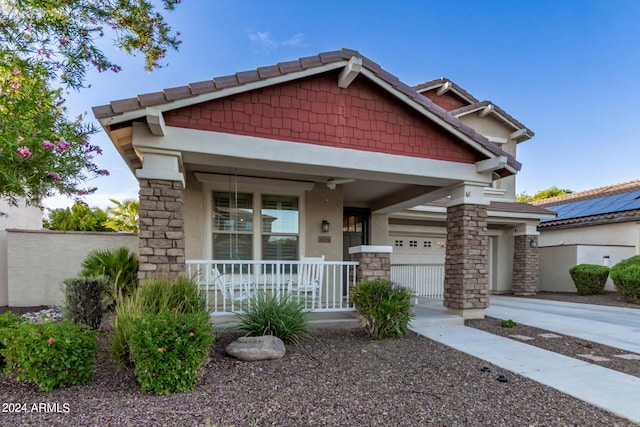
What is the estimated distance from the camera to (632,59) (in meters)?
12.3

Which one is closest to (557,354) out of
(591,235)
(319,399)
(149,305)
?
(319,399)

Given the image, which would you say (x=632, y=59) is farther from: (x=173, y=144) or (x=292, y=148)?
(x=173, y=144)

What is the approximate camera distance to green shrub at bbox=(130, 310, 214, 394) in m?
3.19

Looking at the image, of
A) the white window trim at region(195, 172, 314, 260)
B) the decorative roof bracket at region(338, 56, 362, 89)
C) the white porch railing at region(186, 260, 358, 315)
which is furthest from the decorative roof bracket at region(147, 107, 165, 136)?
the decorative roof bracket at region(338, 56, 362, 89)

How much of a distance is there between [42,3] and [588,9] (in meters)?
14.4

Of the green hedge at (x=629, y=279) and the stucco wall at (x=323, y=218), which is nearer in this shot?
the stucco wall at (x=323, y=218)

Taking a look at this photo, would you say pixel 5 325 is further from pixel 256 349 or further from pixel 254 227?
pixel 254 227

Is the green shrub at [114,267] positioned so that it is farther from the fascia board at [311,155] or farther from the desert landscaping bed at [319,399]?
the fascia board at [311,155]

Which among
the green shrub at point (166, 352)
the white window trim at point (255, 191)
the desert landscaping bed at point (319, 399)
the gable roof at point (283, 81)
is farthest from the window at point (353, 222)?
the green shrub at point (166, 352)

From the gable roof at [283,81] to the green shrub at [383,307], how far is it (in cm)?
329

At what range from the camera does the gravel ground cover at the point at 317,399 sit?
2.77 metres

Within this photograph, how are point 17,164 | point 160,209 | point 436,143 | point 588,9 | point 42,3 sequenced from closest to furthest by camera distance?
point 17,164 < point 42,3 < point 160,209 < point 436,143 < point 588,9

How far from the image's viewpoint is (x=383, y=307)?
524 cm

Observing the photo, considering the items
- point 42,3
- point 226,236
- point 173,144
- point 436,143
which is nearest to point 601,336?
point 436,143
